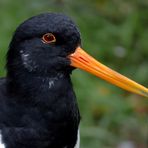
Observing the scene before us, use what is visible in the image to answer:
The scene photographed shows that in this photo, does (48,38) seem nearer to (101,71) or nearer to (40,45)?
(40,45)

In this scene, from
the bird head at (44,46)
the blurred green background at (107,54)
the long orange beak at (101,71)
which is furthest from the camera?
the blurred green background at (107,54)

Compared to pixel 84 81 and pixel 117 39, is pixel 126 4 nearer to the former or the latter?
pixel 117 39

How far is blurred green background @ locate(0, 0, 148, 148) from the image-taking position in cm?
962

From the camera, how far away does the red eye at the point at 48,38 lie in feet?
21.6

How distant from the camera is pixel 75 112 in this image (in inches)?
271

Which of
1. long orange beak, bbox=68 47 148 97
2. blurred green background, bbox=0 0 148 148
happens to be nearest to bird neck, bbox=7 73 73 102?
long orange beak, bbox=68 47 148 97

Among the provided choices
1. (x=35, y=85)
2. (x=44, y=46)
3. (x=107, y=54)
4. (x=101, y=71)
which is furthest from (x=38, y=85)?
(x=107, y=54)

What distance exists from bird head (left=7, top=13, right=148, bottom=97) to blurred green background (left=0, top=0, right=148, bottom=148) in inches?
99.2

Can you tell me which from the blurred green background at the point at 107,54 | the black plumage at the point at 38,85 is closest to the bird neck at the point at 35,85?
the black plumage at the point at 38,85

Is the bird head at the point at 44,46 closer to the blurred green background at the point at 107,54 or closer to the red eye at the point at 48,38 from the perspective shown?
the red eye at the point at 48,38

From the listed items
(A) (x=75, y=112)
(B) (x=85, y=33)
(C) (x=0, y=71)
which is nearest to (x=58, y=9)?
(B) (x=85, y=33)

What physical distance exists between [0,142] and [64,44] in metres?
0.87

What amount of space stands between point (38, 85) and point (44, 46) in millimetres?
294

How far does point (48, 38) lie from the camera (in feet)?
21.7
